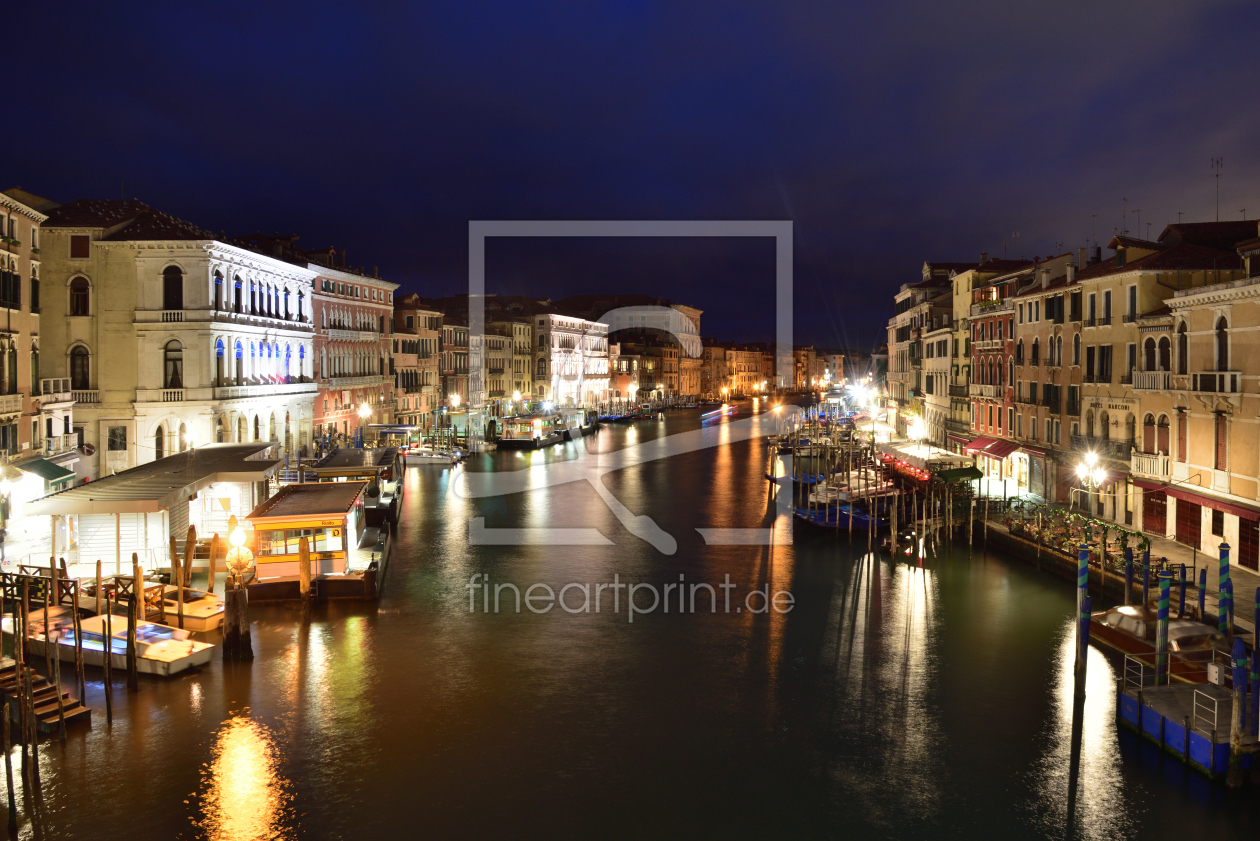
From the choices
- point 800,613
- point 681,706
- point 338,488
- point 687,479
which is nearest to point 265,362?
point 338,488

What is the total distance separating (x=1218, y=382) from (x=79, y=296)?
32414mm

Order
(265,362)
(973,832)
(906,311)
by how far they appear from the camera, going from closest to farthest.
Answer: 1. (973,832)
2. (265,362)
3. (906,311)

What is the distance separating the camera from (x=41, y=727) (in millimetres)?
12031

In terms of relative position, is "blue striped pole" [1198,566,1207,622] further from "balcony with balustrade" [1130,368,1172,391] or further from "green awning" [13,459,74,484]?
"green awning" [13,459,74,484]

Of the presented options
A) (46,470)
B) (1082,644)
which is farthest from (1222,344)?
(46,470)

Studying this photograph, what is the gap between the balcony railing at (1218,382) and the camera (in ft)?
61.1

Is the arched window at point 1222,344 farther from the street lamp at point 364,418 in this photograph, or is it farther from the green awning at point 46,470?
the street lamp at point 364,418

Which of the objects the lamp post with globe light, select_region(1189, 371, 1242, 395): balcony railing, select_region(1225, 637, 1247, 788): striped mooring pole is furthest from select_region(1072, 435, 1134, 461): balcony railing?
select_region(1225, 637, 1247, 788): striped mooring pole

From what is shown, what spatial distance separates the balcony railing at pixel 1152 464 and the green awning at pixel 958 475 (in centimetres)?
649

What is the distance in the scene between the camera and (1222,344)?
19.3 meters

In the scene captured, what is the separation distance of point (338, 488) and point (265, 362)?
15.3 meters

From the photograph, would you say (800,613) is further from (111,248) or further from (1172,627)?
(111,248)

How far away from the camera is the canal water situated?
10.5 meters

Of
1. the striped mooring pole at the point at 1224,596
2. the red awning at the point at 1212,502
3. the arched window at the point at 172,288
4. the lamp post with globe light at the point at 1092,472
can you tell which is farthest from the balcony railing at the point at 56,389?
the red awning at the point at 1212,502
